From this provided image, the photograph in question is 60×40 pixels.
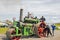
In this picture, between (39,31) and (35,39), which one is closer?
(35,39)

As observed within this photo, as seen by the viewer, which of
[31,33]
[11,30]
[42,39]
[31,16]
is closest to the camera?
[11,30]

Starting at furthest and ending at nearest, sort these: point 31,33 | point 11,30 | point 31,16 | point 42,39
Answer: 1. point 31,16
2. point 31,33
3. point 42,39
4. point 11,30

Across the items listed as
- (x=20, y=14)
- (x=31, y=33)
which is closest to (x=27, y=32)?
(x=31, y=33)

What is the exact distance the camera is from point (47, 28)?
2078 centimetres

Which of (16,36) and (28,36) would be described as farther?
(28,36)

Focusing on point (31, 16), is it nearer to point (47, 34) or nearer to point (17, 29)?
point (47, 34)

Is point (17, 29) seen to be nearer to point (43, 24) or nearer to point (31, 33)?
point (31, 33)

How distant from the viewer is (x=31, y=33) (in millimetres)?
20125

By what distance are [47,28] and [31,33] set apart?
180cm

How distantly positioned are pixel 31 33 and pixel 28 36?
83cm

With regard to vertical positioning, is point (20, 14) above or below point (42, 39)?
above

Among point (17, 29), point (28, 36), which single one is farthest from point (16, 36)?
point (28, 36)

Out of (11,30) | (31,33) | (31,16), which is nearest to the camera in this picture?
(11,30)

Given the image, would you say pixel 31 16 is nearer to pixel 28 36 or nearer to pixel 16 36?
pixel 28 36
